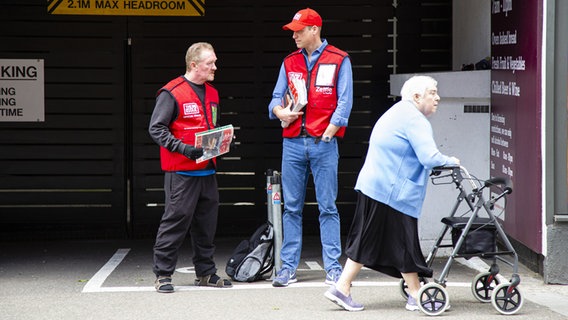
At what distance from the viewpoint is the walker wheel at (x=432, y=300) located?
7.27 meters

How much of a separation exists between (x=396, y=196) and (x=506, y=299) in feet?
3.44

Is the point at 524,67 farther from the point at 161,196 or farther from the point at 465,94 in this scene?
the point at 161,196

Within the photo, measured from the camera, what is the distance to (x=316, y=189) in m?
8.52

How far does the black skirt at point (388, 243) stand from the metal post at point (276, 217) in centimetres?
132

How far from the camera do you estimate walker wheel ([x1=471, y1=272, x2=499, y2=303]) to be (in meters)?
7.72

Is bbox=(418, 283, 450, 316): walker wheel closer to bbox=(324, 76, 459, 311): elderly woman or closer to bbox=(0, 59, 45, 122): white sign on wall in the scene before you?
bbox=(324, 76, 459, 311): elderly woman

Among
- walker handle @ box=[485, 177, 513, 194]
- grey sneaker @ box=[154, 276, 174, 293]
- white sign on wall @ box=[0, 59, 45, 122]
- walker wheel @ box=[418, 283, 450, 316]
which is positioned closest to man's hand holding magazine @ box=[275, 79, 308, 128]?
grey sneaker @ box=[154, 276, 174, 293]

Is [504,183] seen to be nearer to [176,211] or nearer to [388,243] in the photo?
[388,243]

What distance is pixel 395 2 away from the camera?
1120 centimetres

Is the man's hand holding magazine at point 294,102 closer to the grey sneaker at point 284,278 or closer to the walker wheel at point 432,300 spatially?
the grey sneaker at point 284,278

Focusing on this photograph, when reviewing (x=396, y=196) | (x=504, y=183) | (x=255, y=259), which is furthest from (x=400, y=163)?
(x=255, y=259)

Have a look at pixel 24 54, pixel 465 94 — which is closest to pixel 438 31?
pixel 465 94

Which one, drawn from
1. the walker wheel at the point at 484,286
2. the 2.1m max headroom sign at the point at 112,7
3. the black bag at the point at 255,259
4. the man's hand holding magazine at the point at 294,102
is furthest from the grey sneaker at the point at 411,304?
the 2.1m max headroom sign at the point at 112,7

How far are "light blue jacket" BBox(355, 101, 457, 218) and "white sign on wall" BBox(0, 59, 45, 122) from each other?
4806 millimetres
